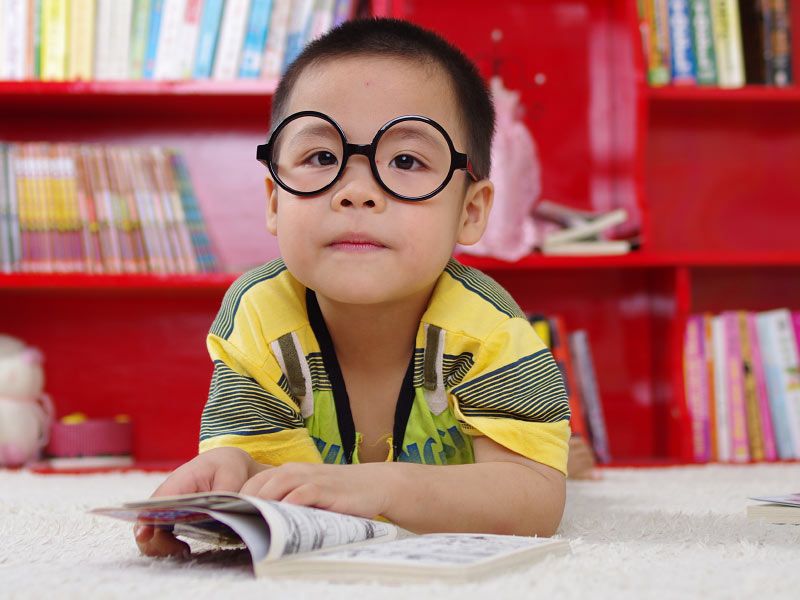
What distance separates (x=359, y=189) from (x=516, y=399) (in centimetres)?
27

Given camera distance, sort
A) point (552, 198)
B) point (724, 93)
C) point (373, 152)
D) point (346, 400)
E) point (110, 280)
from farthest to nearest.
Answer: point (552, 198)
point (724, 93)
point (110, 280)
point (346, 400)
point (373, 152)

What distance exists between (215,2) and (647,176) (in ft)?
3.42

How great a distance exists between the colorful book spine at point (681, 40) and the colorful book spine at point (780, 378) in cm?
53

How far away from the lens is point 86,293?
214 cm

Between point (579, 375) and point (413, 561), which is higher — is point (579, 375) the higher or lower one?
the lower one

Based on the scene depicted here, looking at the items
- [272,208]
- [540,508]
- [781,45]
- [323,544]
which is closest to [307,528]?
[323,544]

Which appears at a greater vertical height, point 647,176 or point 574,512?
point 647,176

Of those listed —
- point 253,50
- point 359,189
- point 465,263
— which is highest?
point 253,50

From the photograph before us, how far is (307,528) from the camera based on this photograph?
0.69 meters

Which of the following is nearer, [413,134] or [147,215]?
[413,134]

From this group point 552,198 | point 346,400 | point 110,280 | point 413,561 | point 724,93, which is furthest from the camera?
point 552,198

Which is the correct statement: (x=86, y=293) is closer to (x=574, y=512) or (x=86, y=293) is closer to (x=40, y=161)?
(x=40, y=161)

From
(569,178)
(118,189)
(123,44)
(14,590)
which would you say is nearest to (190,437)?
(118,189)

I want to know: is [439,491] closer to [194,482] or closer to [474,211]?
[194,482]
